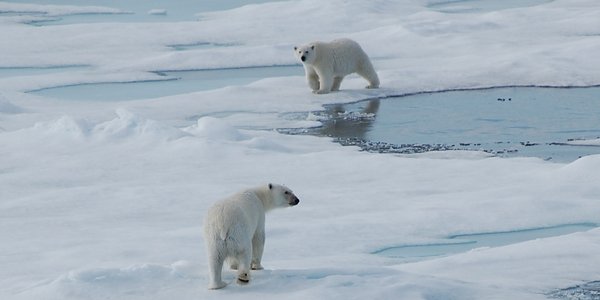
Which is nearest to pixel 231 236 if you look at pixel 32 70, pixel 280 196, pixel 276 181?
pixel 280 196

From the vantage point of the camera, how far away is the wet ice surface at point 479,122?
406 inches

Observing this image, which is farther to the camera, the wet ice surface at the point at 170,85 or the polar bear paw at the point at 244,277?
the wet ice surface at the point at 170,85

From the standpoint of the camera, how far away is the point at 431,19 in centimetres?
2098

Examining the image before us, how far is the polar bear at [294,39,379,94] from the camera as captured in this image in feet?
44.0

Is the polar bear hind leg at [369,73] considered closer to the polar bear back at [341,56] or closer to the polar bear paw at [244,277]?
the polar bear back at [341,56]

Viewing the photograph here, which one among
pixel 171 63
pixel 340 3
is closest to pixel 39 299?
pixel 171 63

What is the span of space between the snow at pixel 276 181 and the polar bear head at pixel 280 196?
1.29ft

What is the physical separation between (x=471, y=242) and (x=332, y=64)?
271 inches

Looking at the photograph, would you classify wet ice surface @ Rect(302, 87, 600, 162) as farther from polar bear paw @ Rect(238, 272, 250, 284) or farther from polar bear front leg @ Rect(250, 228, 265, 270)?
polar bear paw @ Rect(238, 272, 250, 284)

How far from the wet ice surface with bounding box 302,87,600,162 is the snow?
0.39 m

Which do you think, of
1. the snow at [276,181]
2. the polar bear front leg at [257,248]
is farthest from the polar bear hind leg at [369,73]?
the polar bear front leg at [257,248]

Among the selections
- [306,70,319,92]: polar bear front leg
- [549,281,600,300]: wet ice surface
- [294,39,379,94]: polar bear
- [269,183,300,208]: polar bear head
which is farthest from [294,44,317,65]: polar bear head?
[549,281,600,300]: wet ice surface

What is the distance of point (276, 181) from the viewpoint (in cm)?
888

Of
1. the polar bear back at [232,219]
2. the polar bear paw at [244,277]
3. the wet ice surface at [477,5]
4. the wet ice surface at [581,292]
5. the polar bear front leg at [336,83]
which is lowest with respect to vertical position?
the wet ice surface at [581,292]
